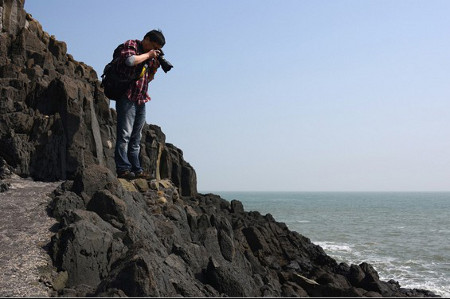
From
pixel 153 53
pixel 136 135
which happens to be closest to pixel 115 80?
pixel 153 53

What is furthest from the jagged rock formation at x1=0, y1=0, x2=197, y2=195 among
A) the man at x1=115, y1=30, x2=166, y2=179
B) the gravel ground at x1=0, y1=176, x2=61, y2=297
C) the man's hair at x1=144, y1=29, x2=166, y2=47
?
the man's hair at x1=144, y1=29, x2=166, y2=47

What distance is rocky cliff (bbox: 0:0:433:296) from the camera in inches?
278

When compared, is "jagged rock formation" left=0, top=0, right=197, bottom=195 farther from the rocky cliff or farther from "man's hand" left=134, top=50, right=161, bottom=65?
"man's hand" left=134, top=50, right=161, bottom=65

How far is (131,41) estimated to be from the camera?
9461mm

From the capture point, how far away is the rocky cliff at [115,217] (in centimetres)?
707

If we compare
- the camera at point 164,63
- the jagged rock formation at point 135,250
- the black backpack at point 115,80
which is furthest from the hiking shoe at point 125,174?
the camera at point 164,63

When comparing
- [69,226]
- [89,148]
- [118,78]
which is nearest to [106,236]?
[69,226]

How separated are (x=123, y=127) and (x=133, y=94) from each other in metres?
0.79

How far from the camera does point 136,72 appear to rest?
937cm

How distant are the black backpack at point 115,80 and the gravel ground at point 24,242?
294 cm

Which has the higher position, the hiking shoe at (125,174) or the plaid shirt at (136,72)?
the plaid shirt at (136,72)

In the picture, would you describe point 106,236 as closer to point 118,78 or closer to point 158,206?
point 118,78

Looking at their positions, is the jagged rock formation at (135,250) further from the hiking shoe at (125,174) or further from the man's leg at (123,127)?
the man's leg at (123,127)

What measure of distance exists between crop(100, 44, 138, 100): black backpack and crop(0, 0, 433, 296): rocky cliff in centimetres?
211
